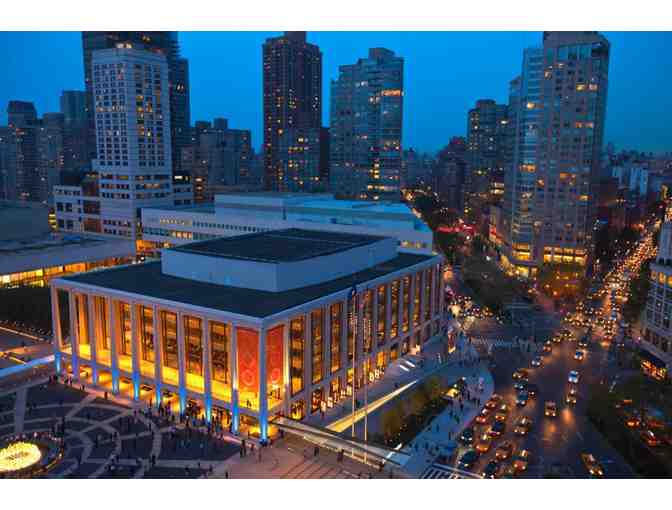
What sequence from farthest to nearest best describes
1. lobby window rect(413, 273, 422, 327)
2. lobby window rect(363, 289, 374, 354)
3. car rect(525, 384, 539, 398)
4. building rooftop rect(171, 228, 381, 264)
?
lobby window rect(413, 273, 422, 327) < building rooftop rect(171, 228, 381, 264) < car rect(525, 384, 539, 398) < lobby window rect(363, 289, 374, 354)

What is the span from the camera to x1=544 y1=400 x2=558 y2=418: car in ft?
172

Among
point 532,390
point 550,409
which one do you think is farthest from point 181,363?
point 532,390

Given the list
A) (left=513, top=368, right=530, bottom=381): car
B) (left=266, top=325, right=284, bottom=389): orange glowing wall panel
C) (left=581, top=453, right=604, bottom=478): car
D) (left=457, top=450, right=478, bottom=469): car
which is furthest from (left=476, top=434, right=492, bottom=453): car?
(left=266, top=325, right=284, bottom=389): orange glowing wall panel

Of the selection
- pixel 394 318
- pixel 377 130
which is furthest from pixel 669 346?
pixel 377 130

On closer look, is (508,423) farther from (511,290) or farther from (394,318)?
(511,290)

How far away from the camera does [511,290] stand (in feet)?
328

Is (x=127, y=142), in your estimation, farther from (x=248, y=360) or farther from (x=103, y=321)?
(x=248, y=360)

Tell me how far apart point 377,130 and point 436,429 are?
464 feet

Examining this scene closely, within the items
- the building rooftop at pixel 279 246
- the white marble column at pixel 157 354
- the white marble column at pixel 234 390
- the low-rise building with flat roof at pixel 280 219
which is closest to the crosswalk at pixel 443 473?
the white marble column at pixel 234 390

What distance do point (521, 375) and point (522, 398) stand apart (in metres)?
6.94

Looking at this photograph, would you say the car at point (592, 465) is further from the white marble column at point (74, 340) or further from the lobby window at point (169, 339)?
the white marble column at point (74, 340)

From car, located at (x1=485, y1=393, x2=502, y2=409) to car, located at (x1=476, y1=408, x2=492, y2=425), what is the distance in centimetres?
56

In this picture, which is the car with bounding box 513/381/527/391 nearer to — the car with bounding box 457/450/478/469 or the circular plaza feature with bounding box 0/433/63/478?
the car with bounding box 457/450/478/469

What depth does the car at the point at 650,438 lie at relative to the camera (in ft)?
147
